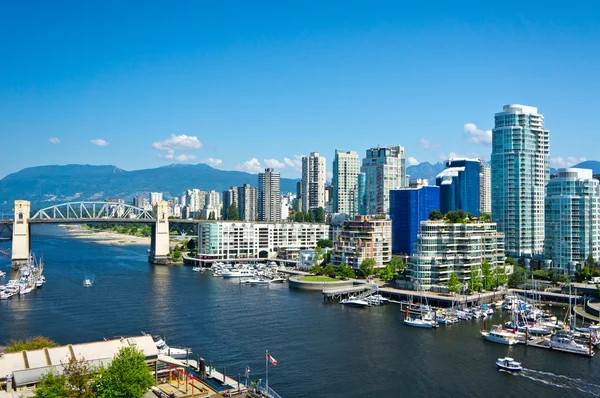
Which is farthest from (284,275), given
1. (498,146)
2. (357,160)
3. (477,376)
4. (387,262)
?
(357,160)

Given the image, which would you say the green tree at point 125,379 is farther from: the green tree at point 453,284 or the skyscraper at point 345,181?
the skyscraper at point 345,181

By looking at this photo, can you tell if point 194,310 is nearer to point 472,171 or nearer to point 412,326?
point 412,326

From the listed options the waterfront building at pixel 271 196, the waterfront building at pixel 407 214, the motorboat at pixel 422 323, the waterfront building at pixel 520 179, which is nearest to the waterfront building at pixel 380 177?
the waterfront building at pixel 407 214

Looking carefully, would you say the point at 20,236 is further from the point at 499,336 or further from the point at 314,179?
the point at 314,179

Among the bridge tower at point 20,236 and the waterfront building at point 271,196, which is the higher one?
the waterfront building at point 271,196

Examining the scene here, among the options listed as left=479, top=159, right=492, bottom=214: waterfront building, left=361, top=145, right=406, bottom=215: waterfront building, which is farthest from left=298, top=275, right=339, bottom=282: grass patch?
left=479, top=159, right=492, bottom=214: waterfront building

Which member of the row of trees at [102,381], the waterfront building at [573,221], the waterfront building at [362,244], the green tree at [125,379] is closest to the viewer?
the row of trees at [102,381]

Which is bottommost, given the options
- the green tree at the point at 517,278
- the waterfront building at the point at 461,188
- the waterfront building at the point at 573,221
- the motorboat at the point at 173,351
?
the motorboat at the point at 173,351
